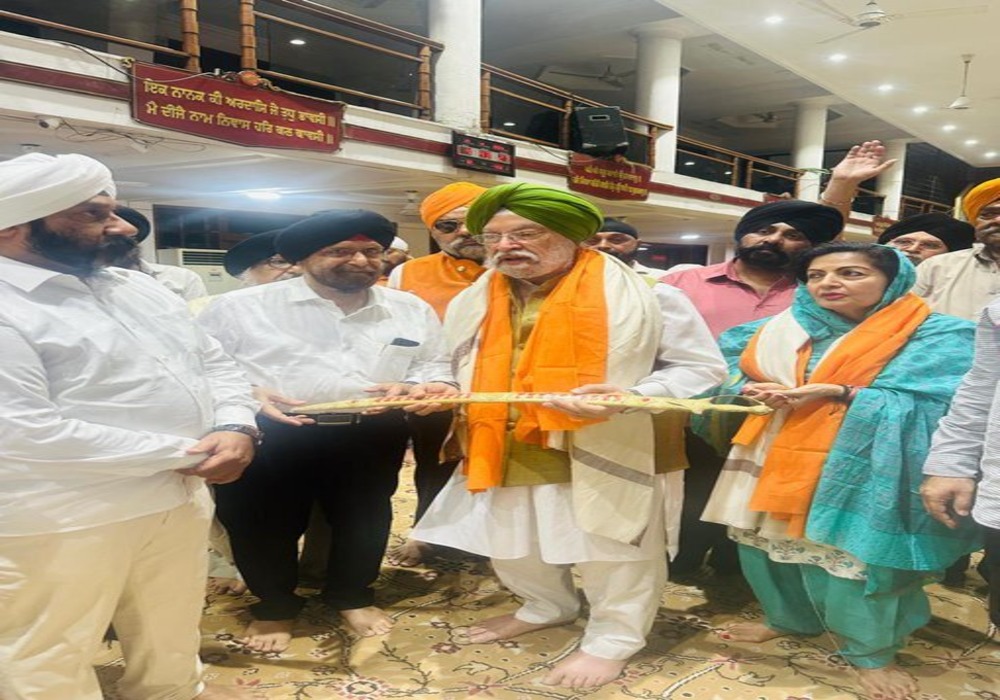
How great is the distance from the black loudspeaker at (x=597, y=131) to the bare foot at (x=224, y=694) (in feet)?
22.7

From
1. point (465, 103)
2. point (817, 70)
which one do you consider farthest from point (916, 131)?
point (465, 103)

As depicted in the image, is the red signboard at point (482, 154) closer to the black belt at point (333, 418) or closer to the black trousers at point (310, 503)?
the black trousers at point (310, 503)

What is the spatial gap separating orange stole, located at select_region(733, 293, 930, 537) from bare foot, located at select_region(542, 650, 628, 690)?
0.64m

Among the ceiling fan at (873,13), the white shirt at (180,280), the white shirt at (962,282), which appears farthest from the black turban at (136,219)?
the ceiling fan at (873,13)

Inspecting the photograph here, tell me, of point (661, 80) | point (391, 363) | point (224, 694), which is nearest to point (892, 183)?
point (661, 80)

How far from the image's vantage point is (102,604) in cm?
154

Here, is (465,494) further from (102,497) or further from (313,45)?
(313,45)

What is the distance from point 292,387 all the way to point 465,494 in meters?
0.64

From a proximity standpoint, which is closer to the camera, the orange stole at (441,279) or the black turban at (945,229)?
the orange stole at (441,279)

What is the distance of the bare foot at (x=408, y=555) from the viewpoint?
9.50ft

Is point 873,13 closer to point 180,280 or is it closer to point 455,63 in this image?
point 455,63

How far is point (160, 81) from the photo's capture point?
4418 mm

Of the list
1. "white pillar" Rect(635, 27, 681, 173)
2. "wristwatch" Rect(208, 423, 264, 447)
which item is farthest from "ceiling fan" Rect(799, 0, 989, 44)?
"wristwatch" Rect(208, 423, 264, 447)

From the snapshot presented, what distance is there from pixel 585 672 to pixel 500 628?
387mm
